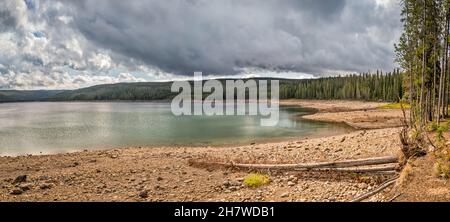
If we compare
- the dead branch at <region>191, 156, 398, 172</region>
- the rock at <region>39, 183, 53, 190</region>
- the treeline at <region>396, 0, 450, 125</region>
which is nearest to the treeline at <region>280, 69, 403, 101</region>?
the treeline at <region>396, 0, 450, 125</region>

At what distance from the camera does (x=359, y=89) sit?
126 meters

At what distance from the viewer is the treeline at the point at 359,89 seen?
104 metres

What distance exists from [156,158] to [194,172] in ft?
18.7

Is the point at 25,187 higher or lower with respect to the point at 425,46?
lower

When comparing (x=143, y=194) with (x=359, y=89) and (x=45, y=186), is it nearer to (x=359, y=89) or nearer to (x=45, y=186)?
(x=45, y=186)

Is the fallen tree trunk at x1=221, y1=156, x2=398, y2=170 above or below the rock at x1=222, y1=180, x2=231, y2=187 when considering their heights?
above

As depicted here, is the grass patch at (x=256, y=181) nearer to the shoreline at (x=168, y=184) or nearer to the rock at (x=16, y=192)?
the shoreline at (x=168, y=184)

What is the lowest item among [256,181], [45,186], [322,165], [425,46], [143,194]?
[45,186]

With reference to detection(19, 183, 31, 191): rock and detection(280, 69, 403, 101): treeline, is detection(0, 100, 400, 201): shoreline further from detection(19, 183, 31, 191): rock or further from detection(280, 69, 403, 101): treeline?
detection(280, 69, 403, 101): treeline

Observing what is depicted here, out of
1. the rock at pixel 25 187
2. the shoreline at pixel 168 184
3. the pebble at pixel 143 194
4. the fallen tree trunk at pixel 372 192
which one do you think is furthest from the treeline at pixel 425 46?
the rock at pixel 25 187

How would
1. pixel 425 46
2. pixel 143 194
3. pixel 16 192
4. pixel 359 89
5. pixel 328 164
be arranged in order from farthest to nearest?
1. pixel 359 89
2. pixel 425 46
3. pixel 328 164
4. pixel 16 192
5. pixel 143 194

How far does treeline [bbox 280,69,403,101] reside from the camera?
104m

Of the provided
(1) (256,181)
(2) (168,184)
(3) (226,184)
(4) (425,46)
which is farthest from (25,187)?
(4) (425,46)
